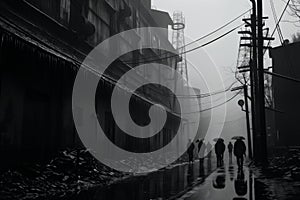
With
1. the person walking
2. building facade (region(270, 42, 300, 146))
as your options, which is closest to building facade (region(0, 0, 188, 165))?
the person walking

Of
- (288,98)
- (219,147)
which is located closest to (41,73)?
(219,147)

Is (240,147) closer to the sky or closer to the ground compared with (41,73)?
closer to the ground

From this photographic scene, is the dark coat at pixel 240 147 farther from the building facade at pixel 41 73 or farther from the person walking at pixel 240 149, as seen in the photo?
the building facade at pixel 41 73

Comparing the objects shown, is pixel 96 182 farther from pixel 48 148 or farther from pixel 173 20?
pixel 173 20

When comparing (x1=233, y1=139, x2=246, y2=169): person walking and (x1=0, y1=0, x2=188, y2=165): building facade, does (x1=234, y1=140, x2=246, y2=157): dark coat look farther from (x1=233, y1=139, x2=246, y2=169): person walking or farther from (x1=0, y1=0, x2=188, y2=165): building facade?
(x1=0, y1=0, x2=188, y2=165): building facade

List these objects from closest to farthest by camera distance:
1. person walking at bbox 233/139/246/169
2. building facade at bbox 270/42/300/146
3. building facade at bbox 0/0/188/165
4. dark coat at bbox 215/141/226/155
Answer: building facade at bbox 0/0/188/165 < person walking at bbox 233/139/246/169 < dark coat at bbox 215/141/226/155 < building facade at bbox 270/42/300/146

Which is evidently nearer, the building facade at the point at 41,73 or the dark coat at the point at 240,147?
the building facade at the point at 41,73

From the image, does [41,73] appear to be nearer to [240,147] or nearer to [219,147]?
[240,147]

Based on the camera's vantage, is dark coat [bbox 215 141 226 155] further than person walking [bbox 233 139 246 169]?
Yes

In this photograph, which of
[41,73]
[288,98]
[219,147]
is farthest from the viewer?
[288,98]

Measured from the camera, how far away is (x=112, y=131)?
74.6ft

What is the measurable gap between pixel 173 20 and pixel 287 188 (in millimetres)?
44304

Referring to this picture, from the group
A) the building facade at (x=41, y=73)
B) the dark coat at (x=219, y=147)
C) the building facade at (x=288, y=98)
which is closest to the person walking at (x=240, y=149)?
the dark coat at (x=219, y=147)

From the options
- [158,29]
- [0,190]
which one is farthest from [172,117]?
[0,190]
